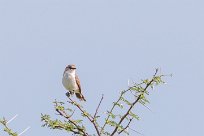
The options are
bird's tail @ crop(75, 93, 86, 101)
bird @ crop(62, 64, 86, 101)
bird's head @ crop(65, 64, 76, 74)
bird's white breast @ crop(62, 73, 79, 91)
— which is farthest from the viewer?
bird's head @ crop(65, 64, 76, 74)

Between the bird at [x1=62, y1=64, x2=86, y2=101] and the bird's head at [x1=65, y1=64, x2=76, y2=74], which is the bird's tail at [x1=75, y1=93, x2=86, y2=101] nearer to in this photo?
the bird at [x1=62, y1=64, x2=86, y2=101]

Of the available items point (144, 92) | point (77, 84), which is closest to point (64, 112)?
point (144, 92)

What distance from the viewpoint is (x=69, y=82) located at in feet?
50.5

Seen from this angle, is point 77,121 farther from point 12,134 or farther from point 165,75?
point 165,75

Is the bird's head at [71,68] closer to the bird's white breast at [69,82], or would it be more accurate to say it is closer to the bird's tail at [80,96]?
the bird's white breast at [69,82]

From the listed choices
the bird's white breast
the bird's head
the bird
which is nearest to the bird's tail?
the bird

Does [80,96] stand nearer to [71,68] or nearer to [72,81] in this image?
[72,81]

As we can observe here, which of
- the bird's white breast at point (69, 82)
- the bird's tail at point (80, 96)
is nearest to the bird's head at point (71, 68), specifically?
the bird's white breast at point (69, 82)

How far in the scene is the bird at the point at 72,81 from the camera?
48.6 ft

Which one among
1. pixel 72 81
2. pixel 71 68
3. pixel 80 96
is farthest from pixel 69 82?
pixel 71 68

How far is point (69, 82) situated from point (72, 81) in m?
0.14

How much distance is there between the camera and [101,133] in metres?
6.00

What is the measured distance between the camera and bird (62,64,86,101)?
1482 centimetres

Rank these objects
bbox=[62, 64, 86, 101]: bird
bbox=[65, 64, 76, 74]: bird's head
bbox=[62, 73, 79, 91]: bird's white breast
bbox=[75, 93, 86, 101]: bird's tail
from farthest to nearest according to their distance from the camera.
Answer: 1. bbox=[65, 64, 76, 74]: bird's head
2. bbox=[62, 73, 79, 91]: bird's white breast
3. bbox=[62, 64, 86, 101]: bird
4. bbox=[75, 93, 86, 101]: bird's tail
